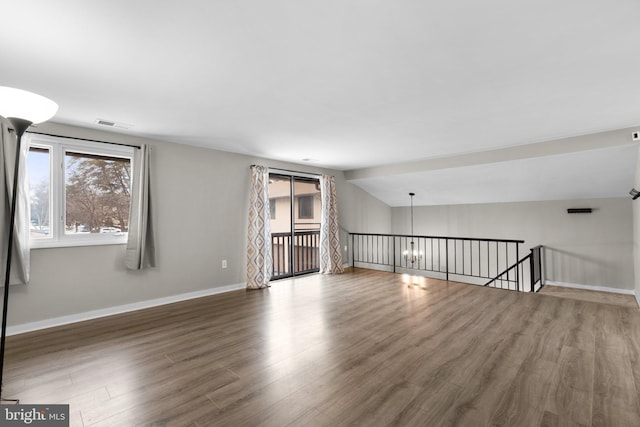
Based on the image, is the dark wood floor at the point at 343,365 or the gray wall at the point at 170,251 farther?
the gray wall at the point at 170,251

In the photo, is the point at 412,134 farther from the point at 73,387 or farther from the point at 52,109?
the point at 73,387

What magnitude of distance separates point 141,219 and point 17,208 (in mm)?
1178

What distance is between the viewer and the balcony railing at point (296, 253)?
6062mm

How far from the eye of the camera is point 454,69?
2.29 m

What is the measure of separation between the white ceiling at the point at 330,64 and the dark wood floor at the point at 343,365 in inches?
93.4

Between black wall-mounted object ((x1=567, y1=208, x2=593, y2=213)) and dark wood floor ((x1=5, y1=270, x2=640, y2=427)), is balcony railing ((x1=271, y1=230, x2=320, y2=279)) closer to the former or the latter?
dark wood floor ((x1=5, y1=270, x2=640, y2=427))

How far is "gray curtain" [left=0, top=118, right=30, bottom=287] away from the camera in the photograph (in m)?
3.08

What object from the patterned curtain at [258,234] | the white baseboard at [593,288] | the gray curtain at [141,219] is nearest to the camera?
the gray curtain at [141,219]

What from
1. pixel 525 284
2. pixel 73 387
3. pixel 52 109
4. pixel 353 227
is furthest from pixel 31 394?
pixel 525 284

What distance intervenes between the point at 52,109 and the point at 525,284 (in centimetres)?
879

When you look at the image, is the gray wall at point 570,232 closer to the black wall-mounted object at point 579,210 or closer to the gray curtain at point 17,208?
the black wall-mounted object at point 579,210

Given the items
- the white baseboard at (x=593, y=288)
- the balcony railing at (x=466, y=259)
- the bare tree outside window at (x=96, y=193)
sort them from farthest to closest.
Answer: the balcony railing at (x=466, y=259) → the white baseboard at (x=593, y=288) → the bare tree outside window at (x=96, y=193)

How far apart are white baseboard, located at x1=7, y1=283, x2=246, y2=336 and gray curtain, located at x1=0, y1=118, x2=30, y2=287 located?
54cm

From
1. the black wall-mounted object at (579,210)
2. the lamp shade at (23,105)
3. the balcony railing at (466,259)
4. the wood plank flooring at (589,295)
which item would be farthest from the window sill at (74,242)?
the black wall-mounted object at (579,210)
